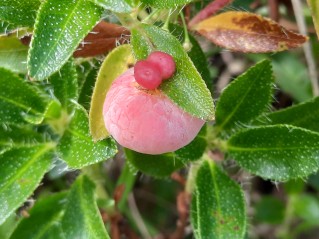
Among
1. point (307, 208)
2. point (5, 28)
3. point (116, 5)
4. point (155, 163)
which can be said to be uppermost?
point (116, 5)

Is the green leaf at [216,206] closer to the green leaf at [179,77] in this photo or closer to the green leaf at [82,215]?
the green leaf at [82,215]

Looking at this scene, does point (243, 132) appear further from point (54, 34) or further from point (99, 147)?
point (54, 34)

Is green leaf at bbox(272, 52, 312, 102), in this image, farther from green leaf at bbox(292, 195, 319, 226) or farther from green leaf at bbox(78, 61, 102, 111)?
green leaf at bbox(78, 61, 102, 111)

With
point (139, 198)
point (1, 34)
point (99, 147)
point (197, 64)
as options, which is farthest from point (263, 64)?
point (139, 198)

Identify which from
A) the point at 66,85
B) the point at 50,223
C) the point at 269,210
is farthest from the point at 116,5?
the point at 269,210

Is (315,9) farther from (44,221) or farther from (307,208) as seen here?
(307,208)

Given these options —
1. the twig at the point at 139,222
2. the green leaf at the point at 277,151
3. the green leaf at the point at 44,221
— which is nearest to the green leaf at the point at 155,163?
the green leaf at the point at 277,151
